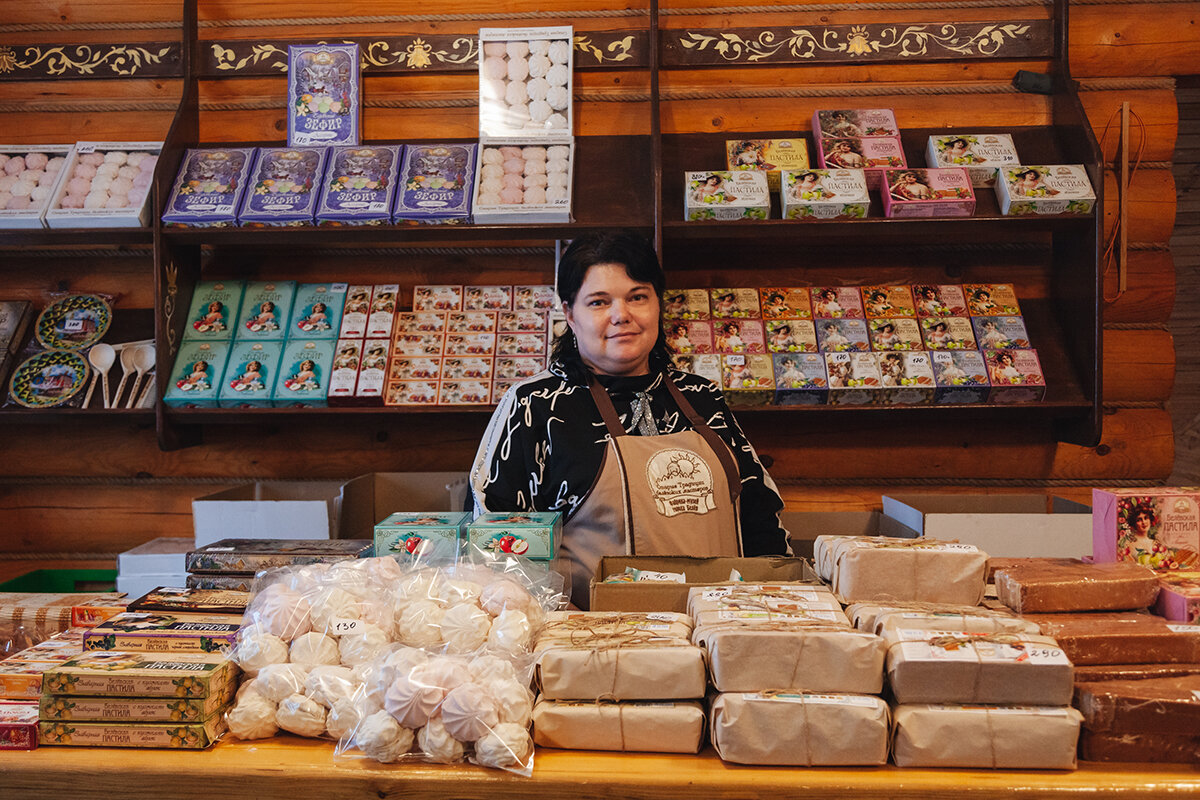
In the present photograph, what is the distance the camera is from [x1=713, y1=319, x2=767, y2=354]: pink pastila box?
2738 mm

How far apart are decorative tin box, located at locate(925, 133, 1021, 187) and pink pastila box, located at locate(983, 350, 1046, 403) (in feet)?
1.85

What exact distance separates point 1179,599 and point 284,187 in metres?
2.58

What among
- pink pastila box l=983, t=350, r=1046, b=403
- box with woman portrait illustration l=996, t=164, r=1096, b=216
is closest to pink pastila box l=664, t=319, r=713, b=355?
pink pastila box l=983, t=350, r=1046, b=403

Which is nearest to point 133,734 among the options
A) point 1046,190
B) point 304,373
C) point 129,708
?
point 129,708

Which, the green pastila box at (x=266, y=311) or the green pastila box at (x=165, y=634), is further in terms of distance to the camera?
the green pastila box at (x=266, y=311)

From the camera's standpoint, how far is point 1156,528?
1.52 metres

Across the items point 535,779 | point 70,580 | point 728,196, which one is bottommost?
point 70,580

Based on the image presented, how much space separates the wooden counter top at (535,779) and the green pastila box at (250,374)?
1704 mm

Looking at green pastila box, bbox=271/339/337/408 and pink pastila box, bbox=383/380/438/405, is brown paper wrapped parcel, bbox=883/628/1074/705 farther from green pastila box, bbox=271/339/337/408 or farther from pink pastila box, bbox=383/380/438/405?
green pastila box, bbox=271/339/337/408

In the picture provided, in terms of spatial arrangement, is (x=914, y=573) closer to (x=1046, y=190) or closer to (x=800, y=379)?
(x=800, y=379)

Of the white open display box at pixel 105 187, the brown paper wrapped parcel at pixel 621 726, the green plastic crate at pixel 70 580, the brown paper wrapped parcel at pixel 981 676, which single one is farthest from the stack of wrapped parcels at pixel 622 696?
the green plastic crate at pixel 70 580

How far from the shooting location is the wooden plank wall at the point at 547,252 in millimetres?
2986

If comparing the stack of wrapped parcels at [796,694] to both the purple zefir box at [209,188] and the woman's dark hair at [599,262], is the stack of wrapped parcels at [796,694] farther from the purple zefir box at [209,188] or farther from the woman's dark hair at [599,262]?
the purple zefir box at [209,188]

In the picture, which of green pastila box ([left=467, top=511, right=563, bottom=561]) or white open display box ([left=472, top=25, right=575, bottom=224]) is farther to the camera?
white open display box ([left=472, top=25, right=575, bottom=224])
